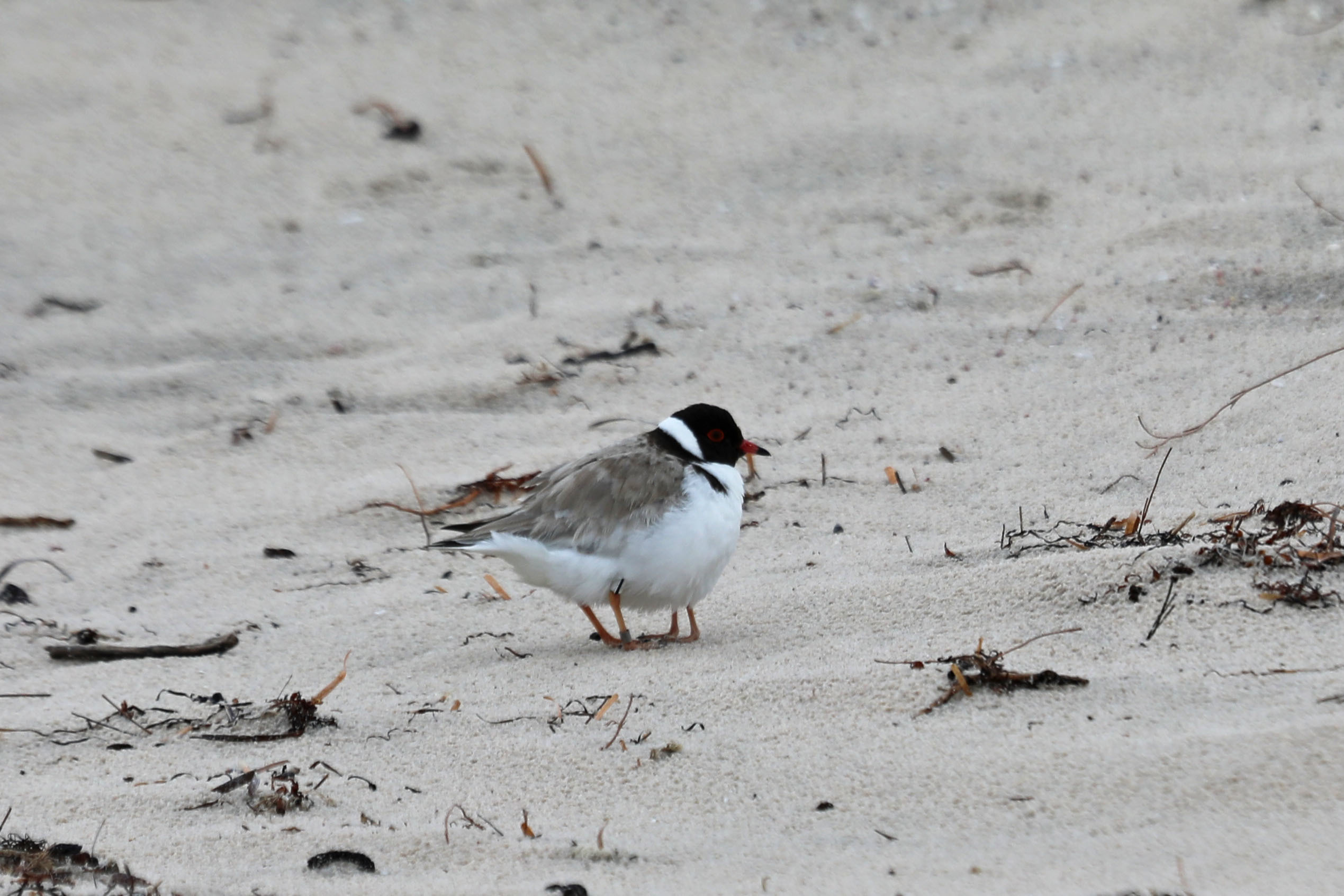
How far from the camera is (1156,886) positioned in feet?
8.23

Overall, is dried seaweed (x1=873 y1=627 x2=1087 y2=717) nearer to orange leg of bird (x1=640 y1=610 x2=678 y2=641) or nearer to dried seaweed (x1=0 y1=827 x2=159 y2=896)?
orange leg of bird (x1=640 y1=610 x2=678 y2=641)

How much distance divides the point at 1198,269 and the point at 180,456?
15.8ft

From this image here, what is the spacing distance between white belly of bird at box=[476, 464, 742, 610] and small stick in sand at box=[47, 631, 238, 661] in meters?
0.94

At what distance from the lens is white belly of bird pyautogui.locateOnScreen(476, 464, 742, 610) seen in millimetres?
4180

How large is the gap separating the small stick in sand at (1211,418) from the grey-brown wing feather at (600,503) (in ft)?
6.39

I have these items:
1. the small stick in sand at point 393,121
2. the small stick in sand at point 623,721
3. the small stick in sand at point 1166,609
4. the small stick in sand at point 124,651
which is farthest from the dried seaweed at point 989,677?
the small stick in sand at point 393,121

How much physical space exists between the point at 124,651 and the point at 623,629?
1.57 m

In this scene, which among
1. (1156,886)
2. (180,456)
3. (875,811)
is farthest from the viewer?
(180,456)

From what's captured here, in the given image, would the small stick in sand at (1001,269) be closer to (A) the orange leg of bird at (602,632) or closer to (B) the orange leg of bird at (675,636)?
(B) the orange leg of bird at (675,636)

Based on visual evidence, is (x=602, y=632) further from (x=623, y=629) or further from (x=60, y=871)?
(x=60, y=871)

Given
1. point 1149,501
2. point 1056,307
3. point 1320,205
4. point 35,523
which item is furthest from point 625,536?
point 1320,205

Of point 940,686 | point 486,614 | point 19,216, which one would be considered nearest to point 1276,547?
point 940,686

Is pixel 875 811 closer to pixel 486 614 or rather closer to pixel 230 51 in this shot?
pixel 486 614

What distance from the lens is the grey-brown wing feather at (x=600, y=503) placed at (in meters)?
4.31
